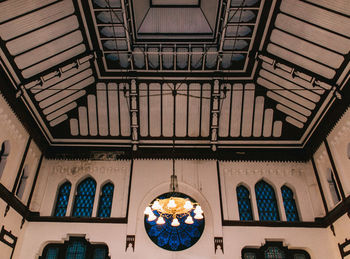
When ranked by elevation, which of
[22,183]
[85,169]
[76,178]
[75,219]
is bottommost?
[75,219]

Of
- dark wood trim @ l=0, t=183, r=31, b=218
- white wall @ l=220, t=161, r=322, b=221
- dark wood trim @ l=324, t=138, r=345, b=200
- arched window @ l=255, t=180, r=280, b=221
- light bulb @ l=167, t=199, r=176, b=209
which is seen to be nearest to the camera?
light bulb @ l=167, t=199, r=176, b=209

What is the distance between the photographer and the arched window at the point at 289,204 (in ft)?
35.9

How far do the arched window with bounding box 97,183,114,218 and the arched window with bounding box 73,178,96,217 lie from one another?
13.0 inches

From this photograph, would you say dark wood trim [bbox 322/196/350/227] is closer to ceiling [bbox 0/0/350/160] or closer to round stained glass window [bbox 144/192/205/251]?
ceiling [bbox 0/0/350/160]

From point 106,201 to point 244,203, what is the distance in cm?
520

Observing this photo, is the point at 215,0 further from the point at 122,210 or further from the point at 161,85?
the point at 122,210

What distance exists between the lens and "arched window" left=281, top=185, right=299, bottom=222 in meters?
10.9

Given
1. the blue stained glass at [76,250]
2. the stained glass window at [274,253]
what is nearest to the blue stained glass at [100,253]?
the blue stained glass at [76,250]

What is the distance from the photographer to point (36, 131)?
10.7m

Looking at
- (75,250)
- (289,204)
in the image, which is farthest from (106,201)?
(289,204)

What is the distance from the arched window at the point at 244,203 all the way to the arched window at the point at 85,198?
18.1ft

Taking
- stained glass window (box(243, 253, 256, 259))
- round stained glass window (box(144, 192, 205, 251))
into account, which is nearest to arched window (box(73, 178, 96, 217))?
round stained glass window (box(144, 192, 205, 251))

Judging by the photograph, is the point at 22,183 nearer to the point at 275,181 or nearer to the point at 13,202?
the point at 13,202

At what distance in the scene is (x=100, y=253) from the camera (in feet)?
33.7
